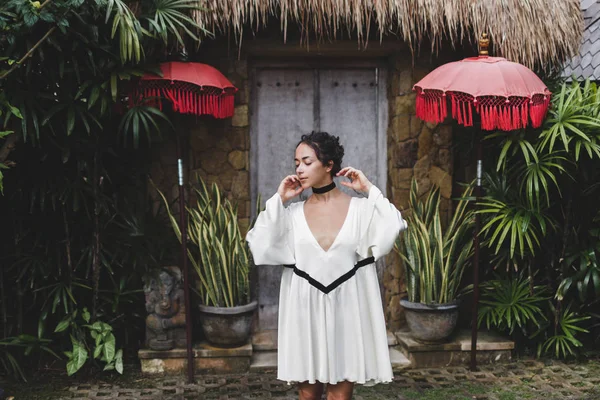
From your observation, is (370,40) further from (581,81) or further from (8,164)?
(8,164)

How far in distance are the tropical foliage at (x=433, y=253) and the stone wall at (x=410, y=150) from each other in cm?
19

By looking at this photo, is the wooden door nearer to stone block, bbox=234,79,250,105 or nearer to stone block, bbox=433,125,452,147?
stone block, bbox=234,79,250,105

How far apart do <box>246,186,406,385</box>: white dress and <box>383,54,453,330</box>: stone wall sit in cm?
222

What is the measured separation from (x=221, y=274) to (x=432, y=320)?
1612mm

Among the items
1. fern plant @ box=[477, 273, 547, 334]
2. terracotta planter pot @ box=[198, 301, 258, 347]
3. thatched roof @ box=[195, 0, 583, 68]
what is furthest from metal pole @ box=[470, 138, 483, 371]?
terracotta planter pot @ box=[198, 301, 258, 347]

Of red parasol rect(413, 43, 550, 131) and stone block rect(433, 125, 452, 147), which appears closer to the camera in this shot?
red parasol rect(413, 43, 550, 131)

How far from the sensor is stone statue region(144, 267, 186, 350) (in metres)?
4.93

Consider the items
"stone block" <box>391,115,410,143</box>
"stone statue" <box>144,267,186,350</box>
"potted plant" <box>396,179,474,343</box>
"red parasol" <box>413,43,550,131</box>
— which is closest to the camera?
"red parasol" <box>413,43,550,131</box>

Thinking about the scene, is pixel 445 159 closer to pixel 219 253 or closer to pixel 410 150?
pixel 410 150

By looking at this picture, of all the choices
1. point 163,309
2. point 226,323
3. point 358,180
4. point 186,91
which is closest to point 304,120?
point 186,91

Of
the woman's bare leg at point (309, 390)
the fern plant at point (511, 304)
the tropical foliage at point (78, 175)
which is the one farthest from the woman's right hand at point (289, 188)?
the fern plant at point (511, 304)

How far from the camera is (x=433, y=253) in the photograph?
17.0ft

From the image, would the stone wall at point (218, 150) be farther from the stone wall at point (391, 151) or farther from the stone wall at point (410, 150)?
the stone wall at point (410, 150)

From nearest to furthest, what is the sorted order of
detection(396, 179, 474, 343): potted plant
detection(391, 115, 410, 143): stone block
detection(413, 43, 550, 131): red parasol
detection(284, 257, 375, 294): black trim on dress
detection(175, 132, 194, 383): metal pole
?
detection(284, 257, 375, 294): black trim on dress < detection(413, 43, 550, 131): red parasol < detection(175, 132, 194, 383): metal pole < detection(396, 179, 474, 343): potted plant < detection(391, 115, 410, 143): stone block
